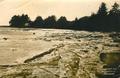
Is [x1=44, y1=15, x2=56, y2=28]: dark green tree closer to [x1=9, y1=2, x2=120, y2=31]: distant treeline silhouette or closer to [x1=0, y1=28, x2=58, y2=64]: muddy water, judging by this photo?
[x1=9, y1=2, x2=120, y2=31]: distant treeline silhouette

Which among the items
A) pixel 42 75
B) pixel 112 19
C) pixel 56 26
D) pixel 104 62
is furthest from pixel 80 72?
pixel 56 26

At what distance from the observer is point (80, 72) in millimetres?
28109

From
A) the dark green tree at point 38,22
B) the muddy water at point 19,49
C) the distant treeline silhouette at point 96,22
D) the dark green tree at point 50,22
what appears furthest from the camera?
the dark green tree at point 38,22

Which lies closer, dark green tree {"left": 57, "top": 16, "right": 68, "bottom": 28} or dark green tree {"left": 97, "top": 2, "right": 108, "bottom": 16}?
dark green tree {"left": 97, "top": 2, "right": 108, "bottom": 16}

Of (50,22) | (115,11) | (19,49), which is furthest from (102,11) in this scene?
(19,49)

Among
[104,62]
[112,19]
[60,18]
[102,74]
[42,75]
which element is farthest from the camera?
[60,18]

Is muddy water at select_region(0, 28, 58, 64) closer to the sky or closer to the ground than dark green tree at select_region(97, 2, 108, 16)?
closer to the ground

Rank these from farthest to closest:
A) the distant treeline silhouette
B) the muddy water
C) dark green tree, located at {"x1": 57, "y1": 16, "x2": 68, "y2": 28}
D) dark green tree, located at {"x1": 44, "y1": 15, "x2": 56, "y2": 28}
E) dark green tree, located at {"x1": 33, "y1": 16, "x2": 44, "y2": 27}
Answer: dark green tree, located at {"x1": 33, "y1": 16, "x2": 44, "y2": 27}
dark green tree, located at {"x1": 44, "y1": 15, "x2": 56, "y2": 28}
dark green tree, located at {"x1": 57, "y1": 16, "x2": 68, "y2": 28}
the distant treeline silhouette
the muddy water

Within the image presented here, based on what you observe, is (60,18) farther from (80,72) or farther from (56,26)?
(80,72)

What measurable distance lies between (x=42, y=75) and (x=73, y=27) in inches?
4991

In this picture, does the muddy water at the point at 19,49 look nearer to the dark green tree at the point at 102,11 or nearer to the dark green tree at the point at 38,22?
the dark green tree at the point at 102,11

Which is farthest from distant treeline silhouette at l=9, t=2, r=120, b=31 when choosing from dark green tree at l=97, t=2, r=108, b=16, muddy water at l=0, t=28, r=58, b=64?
muddy water at l=0, t=28, r=58, b=64

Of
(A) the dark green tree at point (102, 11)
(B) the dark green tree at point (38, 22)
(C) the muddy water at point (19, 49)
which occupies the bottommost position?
(C) the muddy water at point (19, 49)

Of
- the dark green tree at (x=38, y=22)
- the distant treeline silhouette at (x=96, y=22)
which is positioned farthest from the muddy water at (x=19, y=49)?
the dark green tree at (x=38, y=22)
